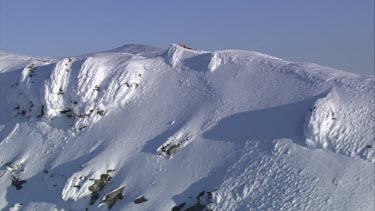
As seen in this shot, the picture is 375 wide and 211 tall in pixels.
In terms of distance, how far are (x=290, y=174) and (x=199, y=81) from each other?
6.97 m

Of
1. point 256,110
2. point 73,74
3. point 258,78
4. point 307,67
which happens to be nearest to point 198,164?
point 256,110

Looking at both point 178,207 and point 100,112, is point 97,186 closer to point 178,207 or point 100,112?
point 178,207

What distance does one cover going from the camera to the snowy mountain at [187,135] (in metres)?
14.6

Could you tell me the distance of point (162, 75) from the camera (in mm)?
21484

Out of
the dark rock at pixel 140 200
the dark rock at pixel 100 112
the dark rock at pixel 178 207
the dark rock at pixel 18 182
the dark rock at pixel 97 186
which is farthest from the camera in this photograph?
the dark rock at pixel 100 112

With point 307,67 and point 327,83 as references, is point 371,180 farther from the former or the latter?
point 307,67

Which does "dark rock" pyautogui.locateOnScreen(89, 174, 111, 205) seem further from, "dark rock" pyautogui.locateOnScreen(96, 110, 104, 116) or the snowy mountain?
"dark rock" pyautogui.locateOnScreen(96, 110, 104, 116)

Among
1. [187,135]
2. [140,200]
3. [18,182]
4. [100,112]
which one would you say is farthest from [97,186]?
[100,112]

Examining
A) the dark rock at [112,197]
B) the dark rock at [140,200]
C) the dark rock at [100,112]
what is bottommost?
the dark rock at [112,197]

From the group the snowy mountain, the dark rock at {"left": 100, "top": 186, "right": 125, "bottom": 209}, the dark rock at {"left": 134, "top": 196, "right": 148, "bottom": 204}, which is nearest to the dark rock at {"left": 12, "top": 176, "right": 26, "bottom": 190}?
the snowy mountain

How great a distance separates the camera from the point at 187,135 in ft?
57.9

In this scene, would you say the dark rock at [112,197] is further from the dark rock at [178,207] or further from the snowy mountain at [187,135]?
the dark rock at [178,207]

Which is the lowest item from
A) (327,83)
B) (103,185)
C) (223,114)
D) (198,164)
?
(103,185)

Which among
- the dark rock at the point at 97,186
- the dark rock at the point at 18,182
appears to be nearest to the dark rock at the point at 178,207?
the dark rock at the point at 97,186
